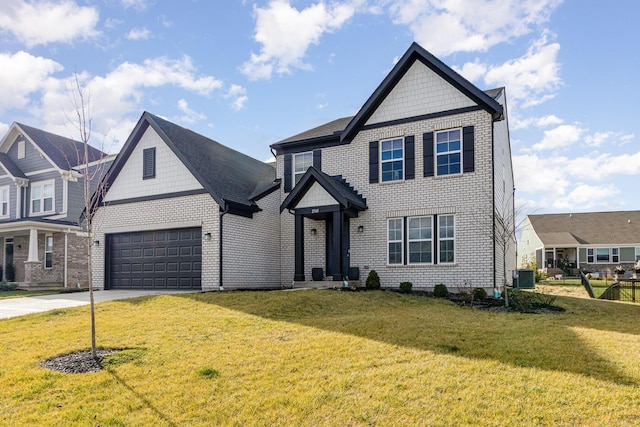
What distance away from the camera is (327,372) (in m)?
6.06

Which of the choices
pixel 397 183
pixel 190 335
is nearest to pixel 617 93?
pixel 397 183

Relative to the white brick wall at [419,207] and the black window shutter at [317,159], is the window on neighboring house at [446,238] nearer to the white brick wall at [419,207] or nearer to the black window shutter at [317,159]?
the white brick wall at [419,207]

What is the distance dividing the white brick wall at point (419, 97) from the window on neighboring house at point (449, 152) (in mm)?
939

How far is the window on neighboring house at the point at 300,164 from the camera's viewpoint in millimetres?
19016

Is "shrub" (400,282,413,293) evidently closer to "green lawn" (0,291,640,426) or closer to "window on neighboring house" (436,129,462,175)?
"window on neighboring house" (436,129,462,175)

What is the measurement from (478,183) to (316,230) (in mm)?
6437

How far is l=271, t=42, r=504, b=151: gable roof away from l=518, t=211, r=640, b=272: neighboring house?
25.1m

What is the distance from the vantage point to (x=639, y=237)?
37281 mm

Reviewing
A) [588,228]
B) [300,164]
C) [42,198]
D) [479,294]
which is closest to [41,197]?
[42,198]

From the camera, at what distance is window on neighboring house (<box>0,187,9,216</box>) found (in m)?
27.0

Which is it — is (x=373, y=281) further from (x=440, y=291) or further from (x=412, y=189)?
(x=412, y=189)

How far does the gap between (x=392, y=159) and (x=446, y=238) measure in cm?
361

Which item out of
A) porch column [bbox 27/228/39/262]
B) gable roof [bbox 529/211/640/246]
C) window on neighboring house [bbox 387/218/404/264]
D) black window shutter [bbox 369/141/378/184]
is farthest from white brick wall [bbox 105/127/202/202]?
gable roof [bbox 529/211/640/246]

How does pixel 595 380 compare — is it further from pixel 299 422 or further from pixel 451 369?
pixel 299 422
